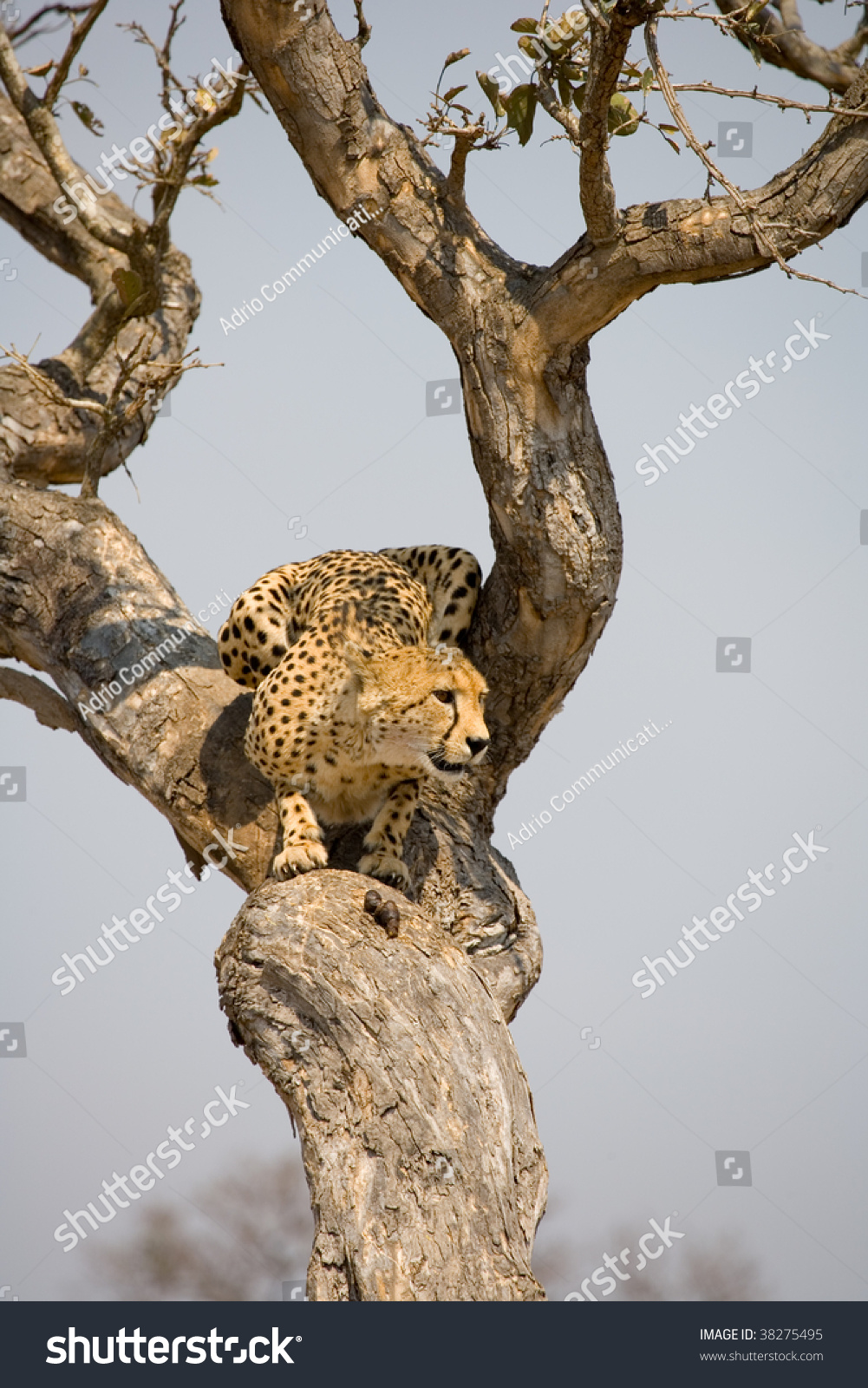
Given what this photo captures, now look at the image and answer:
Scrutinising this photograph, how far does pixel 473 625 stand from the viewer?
527 cm

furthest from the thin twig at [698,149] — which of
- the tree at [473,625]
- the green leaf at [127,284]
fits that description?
the green leaf at [127,284]

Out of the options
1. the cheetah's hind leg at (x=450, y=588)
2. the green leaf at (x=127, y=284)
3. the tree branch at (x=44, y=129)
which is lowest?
the cheetah's hind leg at (x=450, y=588)

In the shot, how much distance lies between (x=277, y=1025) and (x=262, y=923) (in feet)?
1.11

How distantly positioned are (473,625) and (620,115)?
202 cm

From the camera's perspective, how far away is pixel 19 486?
19.6 ft

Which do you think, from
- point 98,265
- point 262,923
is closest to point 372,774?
point 262,923

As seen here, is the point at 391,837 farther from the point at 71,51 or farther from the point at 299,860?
the point at 71,51

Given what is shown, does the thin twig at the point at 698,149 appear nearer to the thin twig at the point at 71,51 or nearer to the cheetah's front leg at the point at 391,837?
the cheetah's front leg at the point at 391,837

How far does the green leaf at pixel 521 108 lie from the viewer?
4340mm

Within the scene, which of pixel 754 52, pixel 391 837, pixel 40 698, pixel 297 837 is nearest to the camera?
pixel 754 52

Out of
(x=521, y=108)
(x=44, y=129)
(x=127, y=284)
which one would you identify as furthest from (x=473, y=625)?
(x=44, y=129)

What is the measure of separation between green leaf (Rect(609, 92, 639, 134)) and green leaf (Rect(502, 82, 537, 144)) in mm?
297

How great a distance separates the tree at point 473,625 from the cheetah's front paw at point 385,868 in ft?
0.47

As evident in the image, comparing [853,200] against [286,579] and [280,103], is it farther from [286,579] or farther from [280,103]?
[286,579]
